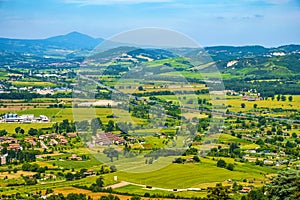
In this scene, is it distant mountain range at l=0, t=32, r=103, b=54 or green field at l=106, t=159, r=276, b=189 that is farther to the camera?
distant mountain range at l=0, t=32, r=103, b=54

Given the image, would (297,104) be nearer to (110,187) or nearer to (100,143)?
(100,143)

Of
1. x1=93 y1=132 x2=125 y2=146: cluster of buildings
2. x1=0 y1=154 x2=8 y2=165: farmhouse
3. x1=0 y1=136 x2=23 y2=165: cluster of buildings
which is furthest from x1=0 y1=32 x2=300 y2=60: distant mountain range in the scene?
x1=0 y1=154 x2=8 y2=165: farmhouse

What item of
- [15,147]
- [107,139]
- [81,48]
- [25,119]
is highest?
[81,48]

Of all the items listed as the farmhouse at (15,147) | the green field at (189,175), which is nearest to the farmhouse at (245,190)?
the green field at (189,175)

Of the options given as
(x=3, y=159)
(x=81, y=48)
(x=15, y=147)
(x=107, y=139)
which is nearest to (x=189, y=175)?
(x=107, y=139)

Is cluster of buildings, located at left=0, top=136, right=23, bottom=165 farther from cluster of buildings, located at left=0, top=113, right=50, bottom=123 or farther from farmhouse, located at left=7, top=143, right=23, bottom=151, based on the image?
cluster of buildings, located at left=0, top=113, right=50, bottom=123

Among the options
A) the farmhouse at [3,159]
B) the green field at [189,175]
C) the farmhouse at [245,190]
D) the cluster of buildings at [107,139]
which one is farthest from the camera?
the cluster of buildings at [107,139]

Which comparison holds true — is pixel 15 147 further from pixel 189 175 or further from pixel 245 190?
pixel 245 190

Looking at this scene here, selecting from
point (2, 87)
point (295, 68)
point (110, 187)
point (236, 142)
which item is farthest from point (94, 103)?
point (295, 68)

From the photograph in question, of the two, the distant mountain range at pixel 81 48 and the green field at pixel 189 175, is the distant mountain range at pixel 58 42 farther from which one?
the green field at pixel 189 175

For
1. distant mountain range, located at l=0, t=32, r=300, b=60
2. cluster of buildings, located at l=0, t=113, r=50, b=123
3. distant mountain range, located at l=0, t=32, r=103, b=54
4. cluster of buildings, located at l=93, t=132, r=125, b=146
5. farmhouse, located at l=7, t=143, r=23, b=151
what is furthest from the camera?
distant mountain range, located at l=0, t=32, r=103, b=54

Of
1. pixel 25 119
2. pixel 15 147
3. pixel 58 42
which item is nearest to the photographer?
pixel 15 147

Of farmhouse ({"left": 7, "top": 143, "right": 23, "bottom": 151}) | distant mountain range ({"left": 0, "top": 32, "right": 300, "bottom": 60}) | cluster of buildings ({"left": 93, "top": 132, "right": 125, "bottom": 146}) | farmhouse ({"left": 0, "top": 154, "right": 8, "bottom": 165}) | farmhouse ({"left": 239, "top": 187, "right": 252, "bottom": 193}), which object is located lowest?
farmhouse ({"left": 239, "top": 187, "right": 252, "bottom": 193})
